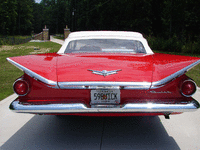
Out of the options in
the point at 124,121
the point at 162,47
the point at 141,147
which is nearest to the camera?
the point at 141,147

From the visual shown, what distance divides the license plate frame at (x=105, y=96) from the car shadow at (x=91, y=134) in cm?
64

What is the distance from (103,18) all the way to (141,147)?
55494 millimetres

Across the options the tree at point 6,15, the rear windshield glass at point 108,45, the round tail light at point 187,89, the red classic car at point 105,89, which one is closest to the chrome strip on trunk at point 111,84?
the red classic car at point 105,89

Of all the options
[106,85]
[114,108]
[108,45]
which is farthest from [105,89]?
[108,45]

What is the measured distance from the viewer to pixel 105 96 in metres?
2.93

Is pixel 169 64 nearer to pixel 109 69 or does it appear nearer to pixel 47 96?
pixel 109 69

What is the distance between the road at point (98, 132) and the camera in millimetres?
3240

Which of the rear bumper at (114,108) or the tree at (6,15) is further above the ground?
the tree at (6,15)

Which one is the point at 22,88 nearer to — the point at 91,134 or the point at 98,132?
the point at 91,134

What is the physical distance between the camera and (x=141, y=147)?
3166mm

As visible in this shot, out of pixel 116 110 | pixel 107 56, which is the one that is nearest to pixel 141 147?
pixel 116 110

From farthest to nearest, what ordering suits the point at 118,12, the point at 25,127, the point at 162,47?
the point at 118,12, the point at 162,47, the point at 25,127

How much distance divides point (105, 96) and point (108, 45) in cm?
172

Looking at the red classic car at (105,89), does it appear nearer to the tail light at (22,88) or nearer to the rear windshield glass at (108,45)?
the tail light at (22,88)
